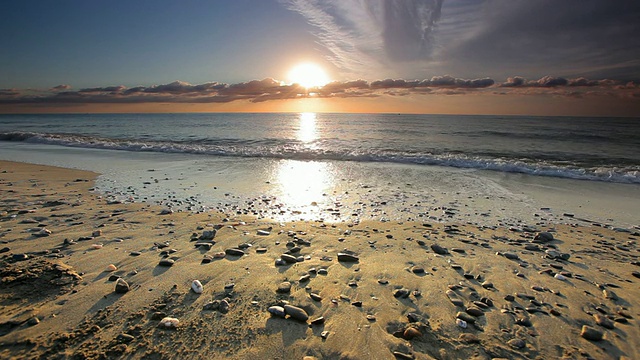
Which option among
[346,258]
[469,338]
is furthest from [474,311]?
[346,258]

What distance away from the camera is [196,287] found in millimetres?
3938

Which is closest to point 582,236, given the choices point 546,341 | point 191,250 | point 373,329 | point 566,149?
point 546,341

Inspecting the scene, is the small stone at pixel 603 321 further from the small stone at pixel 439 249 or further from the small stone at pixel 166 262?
the small stone at pixel 166 262

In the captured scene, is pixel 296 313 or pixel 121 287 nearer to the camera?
pixel 296 313

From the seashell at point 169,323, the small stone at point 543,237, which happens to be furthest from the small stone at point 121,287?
the small stone at point 543,237

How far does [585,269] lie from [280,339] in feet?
17.7

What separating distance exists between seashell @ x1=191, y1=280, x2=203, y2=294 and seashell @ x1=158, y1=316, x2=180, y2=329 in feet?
1.89

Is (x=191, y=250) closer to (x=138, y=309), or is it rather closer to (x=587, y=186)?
(x=138, y=309)

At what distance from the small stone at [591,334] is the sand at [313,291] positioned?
0.02 metres

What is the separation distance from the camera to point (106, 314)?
3389mm

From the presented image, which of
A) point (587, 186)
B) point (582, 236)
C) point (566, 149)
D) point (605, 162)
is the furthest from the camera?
point (566, 149)

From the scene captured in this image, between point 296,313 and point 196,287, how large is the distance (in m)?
1.51

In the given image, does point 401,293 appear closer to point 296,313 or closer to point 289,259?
point 296,313

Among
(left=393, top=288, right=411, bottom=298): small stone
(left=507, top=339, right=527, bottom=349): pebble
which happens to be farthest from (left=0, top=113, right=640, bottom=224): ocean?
(left=507, top=339, right=527, bottom=349): pebble
